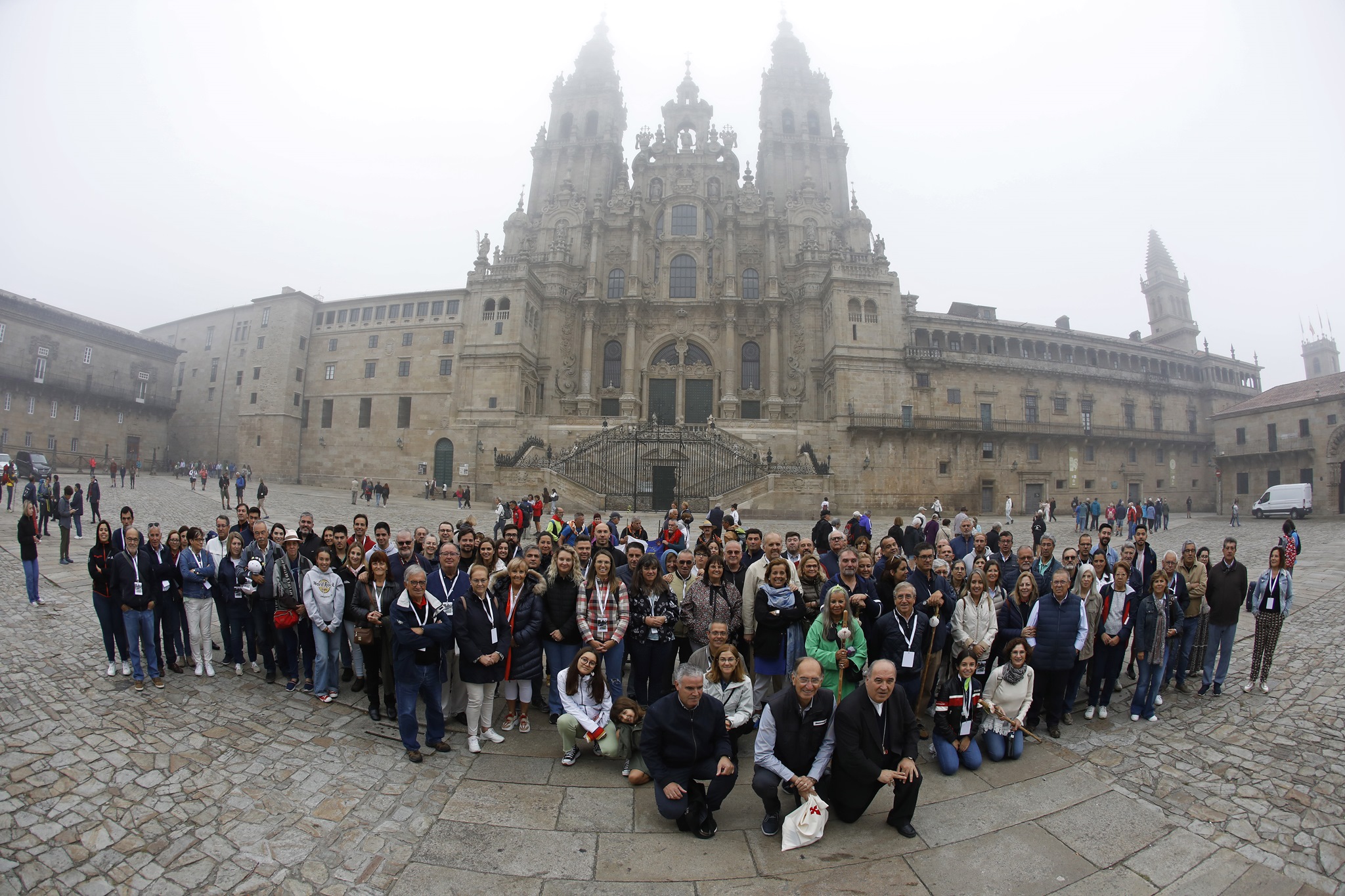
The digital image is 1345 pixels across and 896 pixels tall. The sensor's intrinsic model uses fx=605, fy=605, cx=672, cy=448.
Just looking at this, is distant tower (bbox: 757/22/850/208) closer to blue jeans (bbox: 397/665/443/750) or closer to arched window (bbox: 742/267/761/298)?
arched window (bbox: 742/267/761/298)

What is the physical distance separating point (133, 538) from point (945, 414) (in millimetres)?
36379

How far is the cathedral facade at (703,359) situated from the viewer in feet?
113

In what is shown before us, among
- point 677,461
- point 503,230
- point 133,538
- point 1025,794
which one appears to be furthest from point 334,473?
point 1025,794

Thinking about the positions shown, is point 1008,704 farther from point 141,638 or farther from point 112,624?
point 112,624

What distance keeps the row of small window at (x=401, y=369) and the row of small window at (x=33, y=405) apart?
15.7 m

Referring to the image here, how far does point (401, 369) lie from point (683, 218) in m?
21.4

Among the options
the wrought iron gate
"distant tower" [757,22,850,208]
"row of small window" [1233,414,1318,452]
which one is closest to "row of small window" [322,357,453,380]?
the wrought iron gate

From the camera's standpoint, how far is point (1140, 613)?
6566 mm

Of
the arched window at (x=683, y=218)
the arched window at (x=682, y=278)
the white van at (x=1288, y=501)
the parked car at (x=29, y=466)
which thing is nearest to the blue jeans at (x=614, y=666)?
the parked car at (x=29, y=466)

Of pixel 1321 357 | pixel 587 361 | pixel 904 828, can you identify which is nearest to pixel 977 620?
pixel 904 828

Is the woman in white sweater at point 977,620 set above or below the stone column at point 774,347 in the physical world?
below

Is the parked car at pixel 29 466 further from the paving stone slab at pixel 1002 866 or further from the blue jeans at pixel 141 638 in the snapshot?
the paving stone slab at pixel 1002 866

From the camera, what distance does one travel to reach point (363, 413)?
133ft

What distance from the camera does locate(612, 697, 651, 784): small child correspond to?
16.4ft
